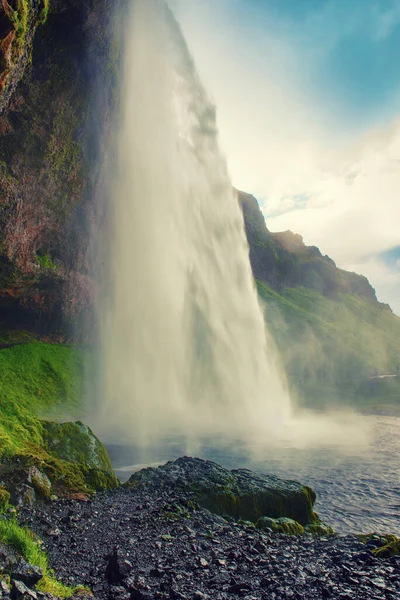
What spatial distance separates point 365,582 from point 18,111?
33.1 m

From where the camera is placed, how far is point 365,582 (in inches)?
321

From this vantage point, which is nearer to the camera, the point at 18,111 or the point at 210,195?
the point at 18,111

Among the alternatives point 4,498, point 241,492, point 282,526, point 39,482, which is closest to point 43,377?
point 39,482

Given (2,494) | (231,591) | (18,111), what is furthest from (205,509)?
(18,111)

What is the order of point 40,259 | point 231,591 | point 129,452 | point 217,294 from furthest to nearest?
point 217,294 < point 40,259 < point 129,452 < point 231,591

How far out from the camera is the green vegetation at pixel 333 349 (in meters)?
62.8

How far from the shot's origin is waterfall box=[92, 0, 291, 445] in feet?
129

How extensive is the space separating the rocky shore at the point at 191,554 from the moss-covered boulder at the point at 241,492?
16 cm

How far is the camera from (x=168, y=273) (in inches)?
1622

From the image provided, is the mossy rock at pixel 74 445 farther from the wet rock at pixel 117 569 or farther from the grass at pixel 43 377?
the grass at pixel 43 377

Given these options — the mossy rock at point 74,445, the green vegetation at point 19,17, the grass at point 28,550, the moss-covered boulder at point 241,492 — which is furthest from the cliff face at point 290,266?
the grass at point 28,550

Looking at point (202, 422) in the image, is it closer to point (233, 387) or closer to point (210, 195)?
point (233, 387)

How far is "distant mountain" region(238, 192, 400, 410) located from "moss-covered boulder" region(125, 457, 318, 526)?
130 feet

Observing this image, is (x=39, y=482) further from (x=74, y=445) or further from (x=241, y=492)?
(x=241, y=492)
